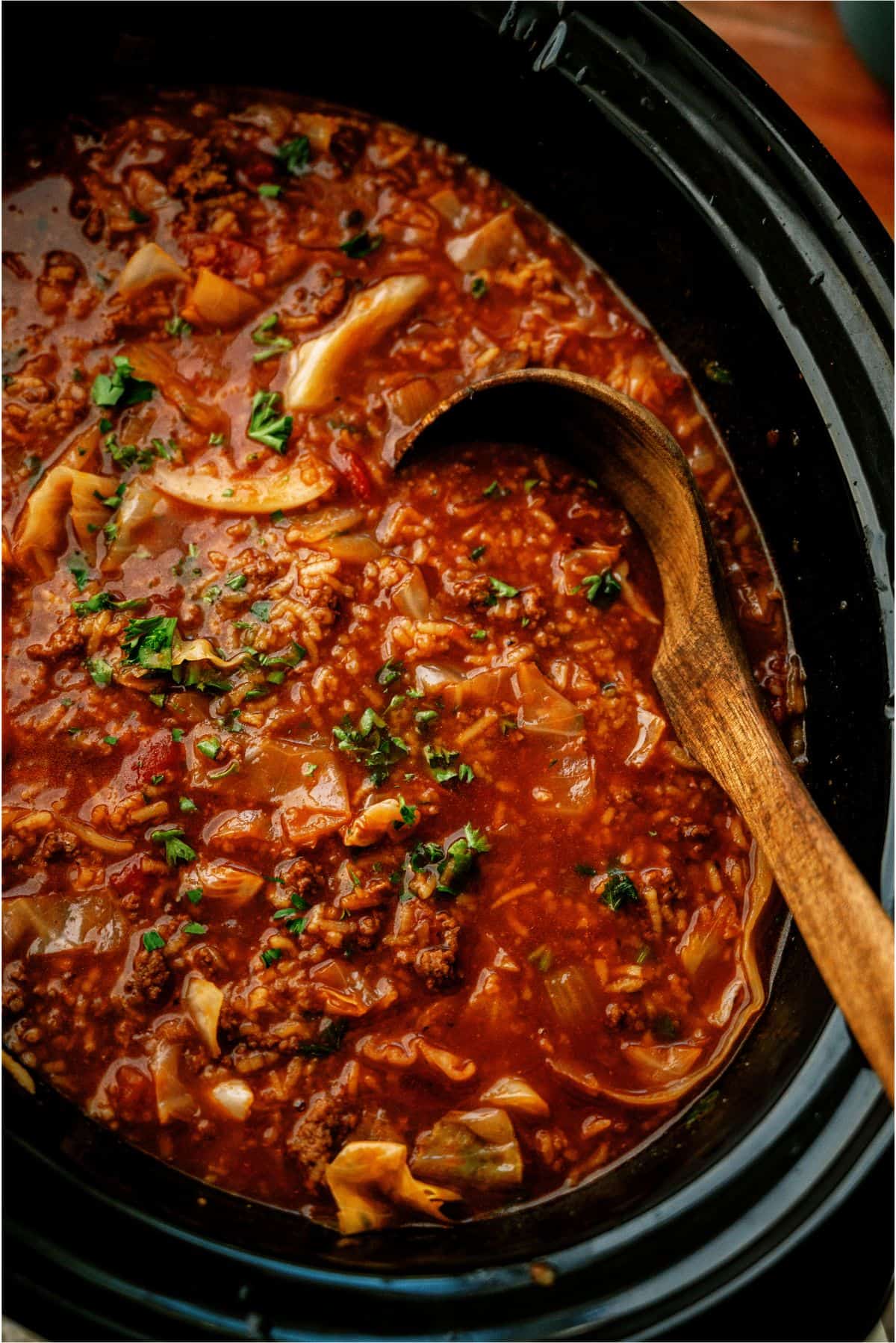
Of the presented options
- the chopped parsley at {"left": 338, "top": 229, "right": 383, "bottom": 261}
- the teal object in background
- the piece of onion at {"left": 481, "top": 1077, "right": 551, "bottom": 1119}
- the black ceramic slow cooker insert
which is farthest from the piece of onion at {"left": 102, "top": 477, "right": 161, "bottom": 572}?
the teal object in background

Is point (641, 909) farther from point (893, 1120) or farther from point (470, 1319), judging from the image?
point (470, 1319)

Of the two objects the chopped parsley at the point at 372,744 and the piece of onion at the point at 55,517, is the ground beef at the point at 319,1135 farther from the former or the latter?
the piece of onion at the point at 55,517

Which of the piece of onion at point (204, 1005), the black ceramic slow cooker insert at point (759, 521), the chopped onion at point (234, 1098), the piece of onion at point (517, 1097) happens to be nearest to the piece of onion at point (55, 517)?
the piece of onion at point (204, 1005)

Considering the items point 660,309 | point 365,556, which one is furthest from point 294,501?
point 660,309

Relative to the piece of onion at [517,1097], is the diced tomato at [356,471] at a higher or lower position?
higher

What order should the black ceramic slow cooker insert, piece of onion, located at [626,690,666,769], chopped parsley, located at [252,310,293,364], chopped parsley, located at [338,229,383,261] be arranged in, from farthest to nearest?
chopped parsley, located at [338,229,383,261] < chopped parsley, located at [252,310,293,364] < piece of onion, located at [626,690,666,769] < the black ceramic slow cooker insert

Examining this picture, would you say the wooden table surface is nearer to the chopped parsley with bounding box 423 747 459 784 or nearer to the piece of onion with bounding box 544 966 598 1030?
the chopped parsley with bounding box 423 747 459 784
